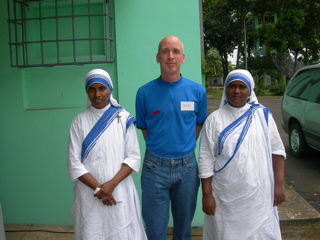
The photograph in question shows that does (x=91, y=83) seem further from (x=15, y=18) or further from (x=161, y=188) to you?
Result: (x=15, y=18)

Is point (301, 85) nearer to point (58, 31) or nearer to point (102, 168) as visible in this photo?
point (58, 31)

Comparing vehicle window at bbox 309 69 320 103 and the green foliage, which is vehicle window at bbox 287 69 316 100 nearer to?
vehicle window at bbox 309 69 320 103

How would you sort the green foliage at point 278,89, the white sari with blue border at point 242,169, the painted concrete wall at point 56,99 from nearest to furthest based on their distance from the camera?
the white sari with blue border at point 242,169 → the painted concrete wall at point 56,99 → the green foliage at point 278,89

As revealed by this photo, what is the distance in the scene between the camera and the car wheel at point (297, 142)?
6.68 metres

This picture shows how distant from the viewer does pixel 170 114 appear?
251 centimetres

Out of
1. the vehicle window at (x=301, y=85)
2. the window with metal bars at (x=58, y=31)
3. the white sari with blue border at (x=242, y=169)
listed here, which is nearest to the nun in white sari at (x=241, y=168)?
the white sari with blue border at (x=242, y=169)

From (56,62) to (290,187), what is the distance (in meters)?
3.92

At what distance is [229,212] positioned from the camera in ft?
7.85

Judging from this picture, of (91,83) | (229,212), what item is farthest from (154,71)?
(229,212)

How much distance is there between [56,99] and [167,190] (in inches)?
70.5

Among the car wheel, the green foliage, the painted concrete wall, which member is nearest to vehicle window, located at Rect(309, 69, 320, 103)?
the car wheel

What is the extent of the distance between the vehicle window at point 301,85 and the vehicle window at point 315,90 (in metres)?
0.12

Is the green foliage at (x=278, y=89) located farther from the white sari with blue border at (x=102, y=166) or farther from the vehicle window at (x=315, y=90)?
the white sari with blue border at (x=102, y=166)

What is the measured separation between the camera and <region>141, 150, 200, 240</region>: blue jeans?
2.51 m
